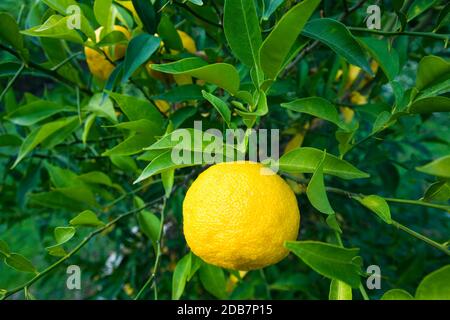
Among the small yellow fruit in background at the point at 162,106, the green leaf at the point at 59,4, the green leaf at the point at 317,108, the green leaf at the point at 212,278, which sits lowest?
the green leaf at the point at 212,278

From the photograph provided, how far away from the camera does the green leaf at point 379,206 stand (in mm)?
515

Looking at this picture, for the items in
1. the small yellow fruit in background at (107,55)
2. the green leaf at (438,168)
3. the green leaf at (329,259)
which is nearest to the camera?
the green leaf at (438,168)

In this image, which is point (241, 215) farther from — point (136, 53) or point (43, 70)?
point (43, 70)

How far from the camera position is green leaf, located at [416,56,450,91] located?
19.1 inches

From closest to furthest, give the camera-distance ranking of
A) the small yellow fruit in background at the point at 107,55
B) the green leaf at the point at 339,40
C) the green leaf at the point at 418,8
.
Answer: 1. the green leaf at the point at 339,40
2. the green leaf at the point at 418,8
3. the small yellow fruit in background at the point at 107,55

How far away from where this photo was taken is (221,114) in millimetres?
518

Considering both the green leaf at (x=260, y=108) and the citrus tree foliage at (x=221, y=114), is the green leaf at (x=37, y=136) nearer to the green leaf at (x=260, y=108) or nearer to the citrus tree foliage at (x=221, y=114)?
the citrus tree foliage at (x=221, y=114)

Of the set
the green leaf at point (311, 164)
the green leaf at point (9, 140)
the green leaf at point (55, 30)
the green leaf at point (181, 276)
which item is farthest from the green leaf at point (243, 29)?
the green leaf at point (9, 140)

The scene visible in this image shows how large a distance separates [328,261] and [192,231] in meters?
0.17

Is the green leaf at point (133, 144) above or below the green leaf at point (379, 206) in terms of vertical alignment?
above

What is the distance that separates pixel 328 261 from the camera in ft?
1.48
